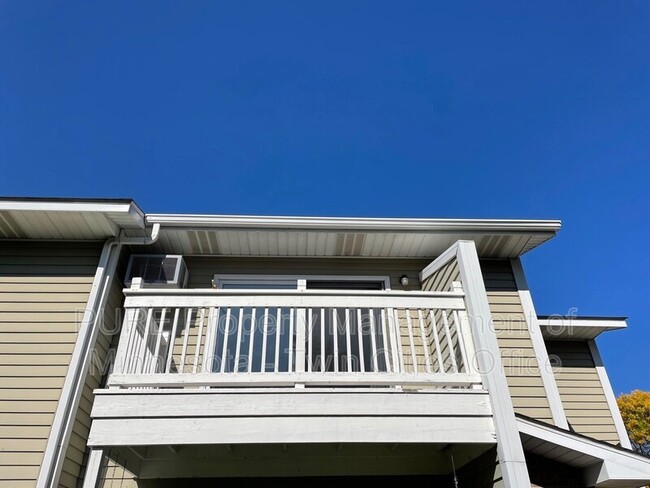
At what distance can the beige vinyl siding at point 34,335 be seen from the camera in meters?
4.11

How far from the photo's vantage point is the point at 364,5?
345 inches

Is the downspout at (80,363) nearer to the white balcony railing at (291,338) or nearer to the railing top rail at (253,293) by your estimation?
the white balcony railing at (291,338)

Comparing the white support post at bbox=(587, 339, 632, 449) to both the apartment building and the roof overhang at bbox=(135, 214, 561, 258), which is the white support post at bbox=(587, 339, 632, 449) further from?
the roof overhang at bbox=(135, 214, 561, 258)

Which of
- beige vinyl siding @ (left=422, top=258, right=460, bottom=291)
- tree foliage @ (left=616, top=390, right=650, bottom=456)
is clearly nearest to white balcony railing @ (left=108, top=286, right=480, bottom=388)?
beige vinyl siding @ (left=422, top=258, right=460, bottom=291)

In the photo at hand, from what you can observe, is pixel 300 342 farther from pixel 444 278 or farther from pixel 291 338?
pixel 444 278

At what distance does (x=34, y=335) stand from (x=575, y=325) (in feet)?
25.0

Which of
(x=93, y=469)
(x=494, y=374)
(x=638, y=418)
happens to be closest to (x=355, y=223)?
(x=494, y=374)

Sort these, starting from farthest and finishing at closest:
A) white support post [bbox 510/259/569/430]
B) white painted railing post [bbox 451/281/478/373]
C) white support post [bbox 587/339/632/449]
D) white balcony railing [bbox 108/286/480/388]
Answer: white support post [bbox 587/339/632/449] < white support post [bbox 510/259/569/430] < white painted railing post [bbox 451/281/478/373] < white balcony railing [bbox 108/286/480/388]

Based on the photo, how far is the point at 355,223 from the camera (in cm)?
530

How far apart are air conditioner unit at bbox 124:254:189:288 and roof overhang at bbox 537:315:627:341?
550cm

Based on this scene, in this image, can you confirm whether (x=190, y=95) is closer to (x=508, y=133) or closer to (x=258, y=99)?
(x=258, y=99)

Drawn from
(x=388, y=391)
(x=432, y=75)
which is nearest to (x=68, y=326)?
(x=388, y=391)

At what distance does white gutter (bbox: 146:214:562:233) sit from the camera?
5207 mm

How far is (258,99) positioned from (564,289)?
66.7 m
